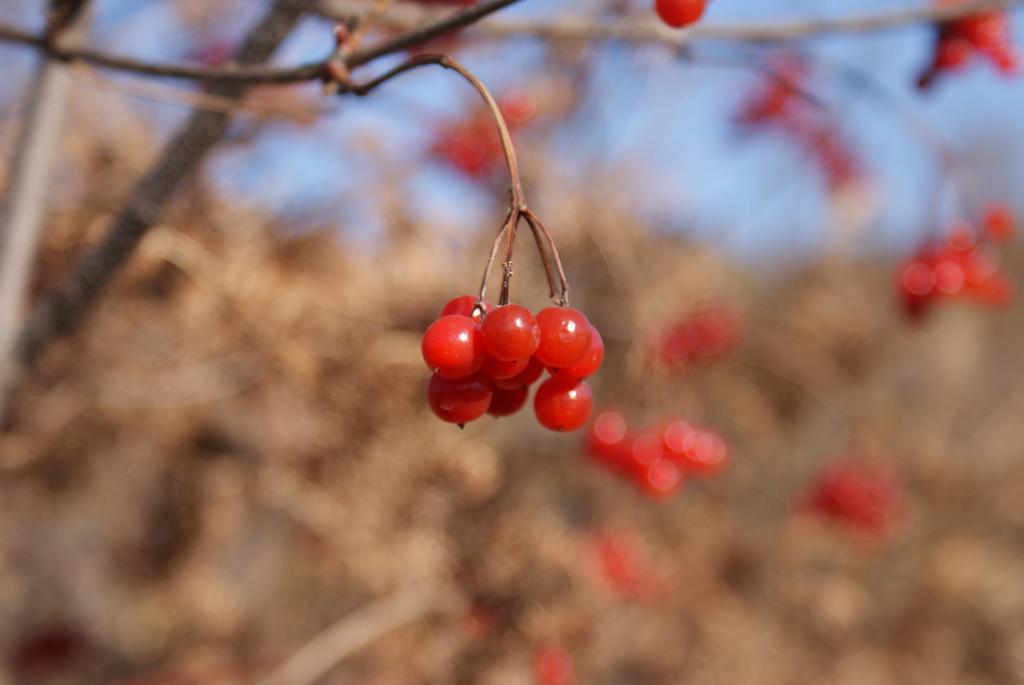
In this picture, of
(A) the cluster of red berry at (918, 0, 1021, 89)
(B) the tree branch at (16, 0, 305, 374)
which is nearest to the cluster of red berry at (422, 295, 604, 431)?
(B) the tree branch at (16, 0, 305, 374)

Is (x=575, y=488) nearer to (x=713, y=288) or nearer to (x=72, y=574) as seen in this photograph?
(x=713, y=288)

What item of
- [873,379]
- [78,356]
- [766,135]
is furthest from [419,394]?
[873,379]

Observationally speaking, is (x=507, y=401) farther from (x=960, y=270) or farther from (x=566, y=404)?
(x=960, y=270)

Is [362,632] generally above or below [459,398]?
below

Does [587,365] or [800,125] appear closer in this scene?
[587,365]

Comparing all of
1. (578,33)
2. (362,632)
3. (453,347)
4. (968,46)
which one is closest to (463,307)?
(453,347)

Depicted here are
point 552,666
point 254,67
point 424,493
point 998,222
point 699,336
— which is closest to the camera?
point 254,67

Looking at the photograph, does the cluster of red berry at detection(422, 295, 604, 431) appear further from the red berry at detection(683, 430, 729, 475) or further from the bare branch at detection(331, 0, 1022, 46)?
the red berry at detection(683, 430, 729, 475)
